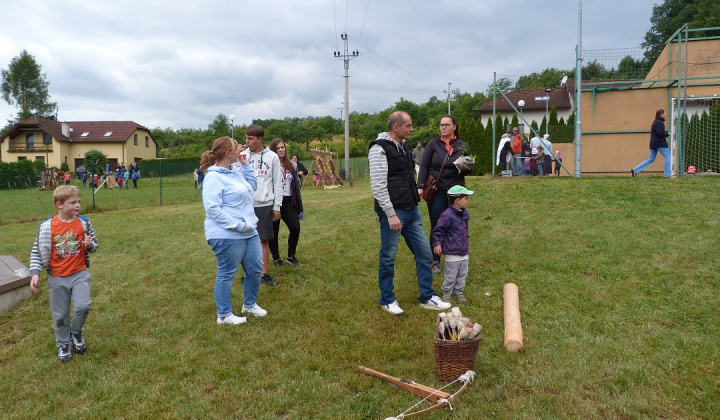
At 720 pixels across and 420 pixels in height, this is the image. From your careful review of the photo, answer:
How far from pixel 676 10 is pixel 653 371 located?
184 ft

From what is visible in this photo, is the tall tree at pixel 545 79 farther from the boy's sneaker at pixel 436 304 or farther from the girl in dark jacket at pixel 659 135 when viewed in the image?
the boy's sneaker at pixel 436 304

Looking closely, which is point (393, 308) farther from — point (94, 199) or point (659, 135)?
point (94, 199)

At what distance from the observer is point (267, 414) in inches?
128

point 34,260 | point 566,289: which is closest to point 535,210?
point 566,289

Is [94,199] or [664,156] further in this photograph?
[94,199]

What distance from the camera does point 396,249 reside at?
480 centimetres

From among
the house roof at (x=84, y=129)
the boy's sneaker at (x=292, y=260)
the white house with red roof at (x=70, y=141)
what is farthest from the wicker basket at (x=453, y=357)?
the house roof at (x=84, y=129)

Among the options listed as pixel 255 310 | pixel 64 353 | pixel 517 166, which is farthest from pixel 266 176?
pixel 517 166

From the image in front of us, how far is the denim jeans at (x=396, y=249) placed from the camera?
484 cm

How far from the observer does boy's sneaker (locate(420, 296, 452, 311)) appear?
197 inches

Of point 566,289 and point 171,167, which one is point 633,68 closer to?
point 566,289

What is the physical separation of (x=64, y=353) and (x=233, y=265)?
1.55 m

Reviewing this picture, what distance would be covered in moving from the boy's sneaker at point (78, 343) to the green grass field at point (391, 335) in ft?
0.25

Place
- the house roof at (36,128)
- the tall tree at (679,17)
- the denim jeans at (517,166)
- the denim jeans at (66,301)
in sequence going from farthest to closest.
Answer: the house roof at (36,128)
the tall tree at (679,17)
the denim jeans at (517,166)
the denim jeans at (66,301)
